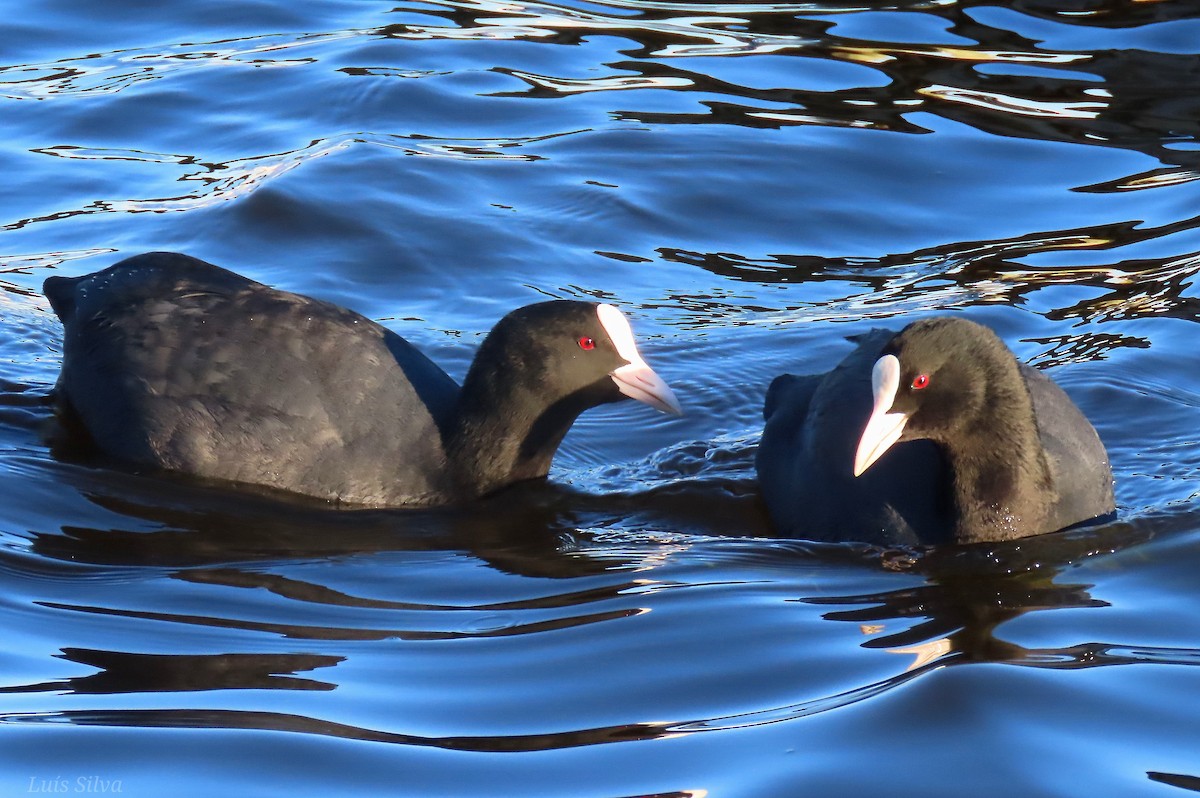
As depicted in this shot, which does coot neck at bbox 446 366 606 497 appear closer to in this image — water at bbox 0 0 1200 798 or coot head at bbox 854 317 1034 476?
water at bbox 0 0 1200 798

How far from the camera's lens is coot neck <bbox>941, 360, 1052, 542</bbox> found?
4.88 meters

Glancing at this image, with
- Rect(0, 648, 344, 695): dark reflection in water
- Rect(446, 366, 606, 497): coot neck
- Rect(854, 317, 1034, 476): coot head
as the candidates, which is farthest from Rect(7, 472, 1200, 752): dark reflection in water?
Rect(854, 317, 1034, 476): coot head

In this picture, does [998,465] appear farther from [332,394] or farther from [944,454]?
[332,394]

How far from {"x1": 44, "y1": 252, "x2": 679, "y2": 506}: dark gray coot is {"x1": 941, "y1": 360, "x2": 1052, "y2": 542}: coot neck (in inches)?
40.4

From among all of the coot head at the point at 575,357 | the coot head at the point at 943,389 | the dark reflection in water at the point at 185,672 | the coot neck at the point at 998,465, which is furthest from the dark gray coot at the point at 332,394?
the dark reflection in water at the point at 185,672

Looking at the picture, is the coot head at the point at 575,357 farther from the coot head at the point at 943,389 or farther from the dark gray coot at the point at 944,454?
the coot head at the point at 943,389

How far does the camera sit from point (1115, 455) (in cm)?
591

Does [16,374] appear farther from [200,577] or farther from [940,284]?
[940,284]

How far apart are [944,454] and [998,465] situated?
16cm

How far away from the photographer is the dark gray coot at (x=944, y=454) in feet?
15.8

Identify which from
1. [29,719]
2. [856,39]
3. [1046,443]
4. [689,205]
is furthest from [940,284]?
[29,719]

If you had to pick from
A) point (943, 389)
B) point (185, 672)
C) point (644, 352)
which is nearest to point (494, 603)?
point (185, 672)

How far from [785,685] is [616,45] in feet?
23.7

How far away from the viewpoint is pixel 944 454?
4.97 m
